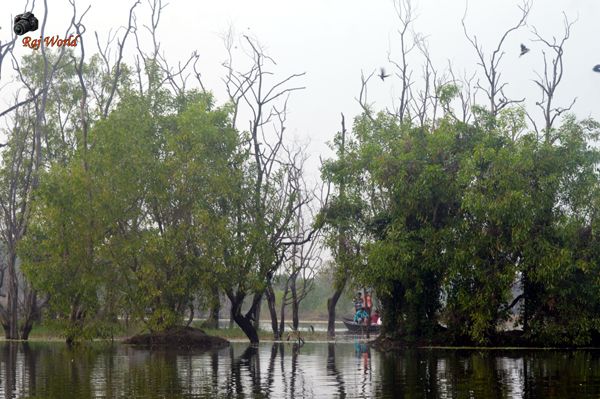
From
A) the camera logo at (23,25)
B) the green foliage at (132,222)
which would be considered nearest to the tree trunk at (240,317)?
the green foliage at (132,222)

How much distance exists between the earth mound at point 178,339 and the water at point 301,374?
13.5ft

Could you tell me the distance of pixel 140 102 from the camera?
120 ft

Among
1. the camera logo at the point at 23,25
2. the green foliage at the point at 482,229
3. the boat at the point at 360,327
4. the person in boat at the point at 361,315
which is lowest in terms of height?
the boat at the point at 360,327

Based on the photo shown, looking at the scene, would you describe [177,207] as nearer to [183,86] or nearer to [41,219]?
[41,219]

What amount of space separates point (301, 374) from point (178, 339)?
15021 millimetres

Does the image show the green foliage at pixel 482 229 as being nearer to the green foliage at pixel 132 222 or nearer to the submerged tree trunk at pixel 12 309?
the green foliage at pixel 132 222

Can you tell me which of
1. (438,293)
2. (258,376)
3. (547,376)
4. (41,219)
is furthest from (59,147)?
(547,376)

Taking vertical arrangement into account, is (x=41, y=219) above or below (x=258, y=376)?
above

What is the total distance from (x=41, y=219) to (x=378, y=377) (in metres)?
20.4

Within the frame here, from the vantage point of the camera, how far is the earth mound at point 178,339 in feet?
115

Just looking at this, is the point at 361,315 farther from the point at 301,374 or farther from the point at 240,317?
the point at 301,374

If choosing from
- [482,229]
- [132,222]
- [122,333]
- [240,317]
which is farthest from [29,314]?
[482,229]

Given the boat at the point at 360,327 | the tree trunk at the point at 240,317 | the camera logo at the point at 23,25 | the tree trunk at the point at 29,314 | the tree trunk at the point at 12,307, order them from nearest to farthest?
the camera logo at the point at 23,25 < the tree trunk at the point at 240,317 < the tree trunk at the point at 29,314 < the tree trunk at the point at 12,307 < the boat at the point at 360,327

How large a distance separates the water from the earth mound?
4.11 meters
